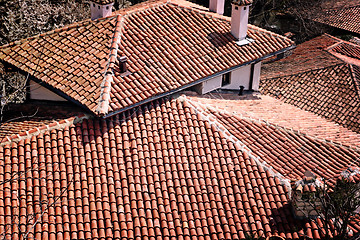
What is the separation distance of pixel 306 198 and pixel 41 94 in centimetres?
977

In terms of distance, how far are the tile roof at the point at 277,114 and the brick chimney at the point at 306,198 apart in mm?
3990

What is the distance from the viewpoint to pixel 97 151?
1323 centimetres

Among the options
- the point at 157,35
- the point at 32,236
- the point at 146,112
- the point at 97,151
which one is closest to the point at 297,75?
the point at 157,35

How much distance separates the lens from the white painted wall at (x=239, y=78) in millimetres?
19641

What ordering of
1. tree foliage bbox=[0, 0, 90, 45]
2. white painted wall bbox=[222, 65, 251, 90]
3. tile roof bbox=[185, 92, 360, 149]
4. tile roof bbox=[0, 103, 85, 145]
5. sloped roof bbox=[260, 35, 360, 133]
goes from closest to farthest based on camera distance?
tile roof bbox=[0, 103, 85, 145]
tile roof bbox=[185, 92, 360, 149]
white painted wall bbox=[222, 65, 251, 90]
tree foliage bbox=[0, 0, 90, 45]
sloped roof bbox=[260, 35, 360, 133]

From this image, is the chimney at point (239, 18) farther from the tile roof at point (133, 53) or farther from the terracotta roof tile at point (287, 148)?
the terracotta roof tile at point (287, 148)

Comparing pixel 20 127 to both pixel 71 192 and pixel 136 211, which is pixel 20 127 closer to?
pixel 71 192

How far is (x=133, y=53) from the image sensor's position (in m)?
16.2

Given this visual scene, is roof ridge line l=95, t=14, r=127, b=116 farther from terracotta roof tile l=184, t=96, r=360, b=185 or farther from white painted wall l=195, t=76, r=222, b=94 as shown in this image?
white painted wall l=195, t=76, r=222, b=94

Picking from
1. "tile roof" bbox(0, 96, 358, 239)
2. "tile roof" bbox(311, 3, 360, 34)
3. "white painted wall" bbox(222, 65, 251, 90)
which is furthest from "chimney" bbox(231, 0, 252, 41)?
"tile roof" bbox(311, 3, 360, 34)

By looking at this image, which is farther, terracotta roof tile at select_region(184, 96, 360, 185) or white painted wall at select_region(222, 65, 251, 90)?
white painted wall at select_region(222, 65, 251, 90)

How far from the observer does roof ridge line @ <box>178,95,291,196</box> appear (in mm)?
13688

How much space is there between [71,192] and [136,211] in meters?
1.83

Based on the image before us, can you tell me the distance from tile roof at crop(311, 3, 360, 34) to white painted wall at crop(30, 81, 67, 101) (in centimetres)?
3066
